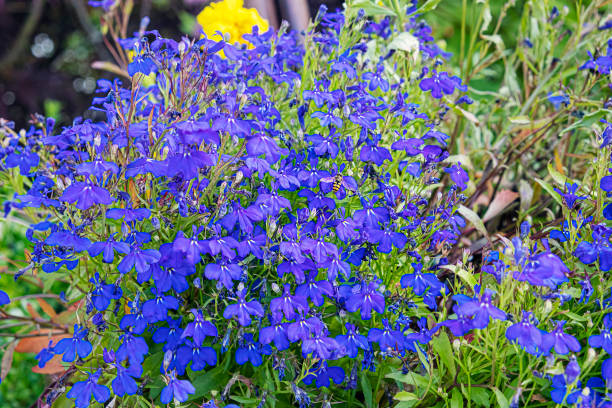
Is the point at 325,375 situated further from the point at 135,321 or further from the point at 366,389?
the point at 135,321

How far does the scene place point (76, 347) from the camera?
91cm

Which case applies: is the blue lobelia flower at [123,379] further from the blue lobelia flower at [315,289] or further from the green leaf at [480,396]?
the green leaf at [480,396]

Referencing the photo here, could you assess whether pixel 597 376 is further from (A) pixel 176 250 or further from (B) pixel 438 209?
(A) pixel 176 250

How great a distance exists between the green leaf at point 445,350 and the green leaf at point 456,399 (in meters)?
0.03

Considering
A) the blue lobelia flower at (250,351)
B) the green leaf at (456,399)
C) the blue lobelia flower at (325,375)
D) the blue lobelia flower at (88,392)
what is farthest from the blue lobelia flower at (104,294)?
the green leaf at (456,399)

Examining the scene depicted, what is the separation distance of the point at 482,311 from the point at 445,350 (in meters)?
0.16

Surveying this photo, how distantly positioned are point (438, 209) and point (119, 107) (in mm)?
570

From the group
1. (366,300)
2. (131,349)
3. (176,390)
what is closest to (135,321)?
(131,349)

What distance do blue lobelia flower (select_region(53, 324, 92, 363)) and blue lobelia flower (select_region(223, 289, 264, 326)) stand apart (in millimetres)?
236

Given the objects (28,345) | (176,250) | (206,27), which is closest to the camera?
(176,250)

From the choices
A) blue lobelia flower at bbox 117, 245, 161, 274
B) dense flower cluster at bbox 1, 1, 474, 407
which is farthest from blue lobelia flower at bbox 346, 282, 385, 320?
blue lobelia flower at bbox 117, 245, 161, 274

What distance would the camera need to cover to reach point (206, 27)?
59.9 inches

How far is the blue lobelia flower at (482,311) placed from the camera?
78cm

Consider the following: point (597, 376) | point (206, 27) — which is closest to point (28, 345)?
point (206, 27)
